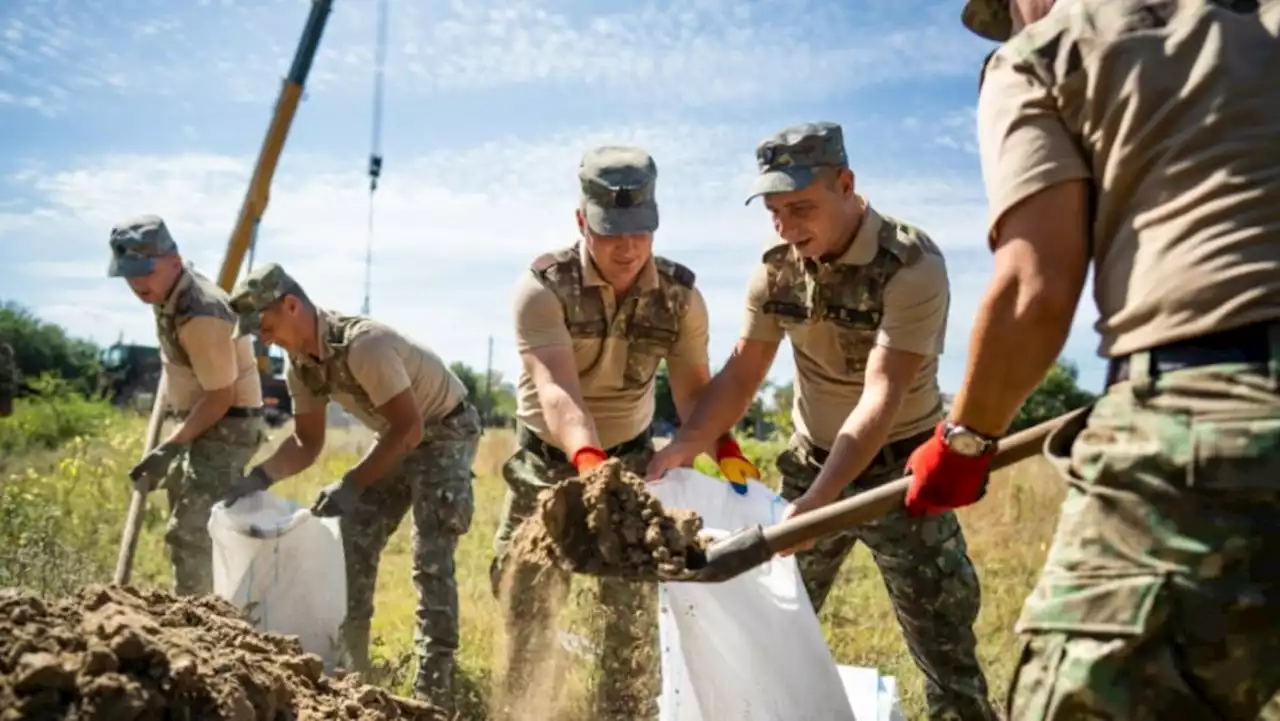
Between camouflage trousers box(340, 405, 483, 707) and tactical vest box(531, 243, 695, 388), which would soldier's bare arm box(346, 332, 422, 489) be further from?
tactical vest box(531, 243, 695, 388)

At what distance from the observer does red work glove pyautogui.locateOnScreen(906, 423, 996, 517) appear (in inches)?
84.5

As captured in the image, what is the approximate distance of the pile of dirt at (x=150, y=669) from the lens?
6.83ft

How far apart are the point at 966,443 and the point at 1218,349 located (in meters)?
0.49

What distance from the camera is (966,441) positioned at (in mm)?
2107

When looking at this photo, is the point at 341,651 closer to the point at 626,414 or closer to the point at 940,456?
the point at 626,414

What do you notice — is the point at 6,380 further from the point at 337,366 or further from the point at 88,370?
the point at 88,370

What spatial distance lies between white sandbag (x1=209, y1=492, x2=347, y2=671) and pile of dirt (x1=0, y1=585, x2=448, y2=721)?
1.90 metres

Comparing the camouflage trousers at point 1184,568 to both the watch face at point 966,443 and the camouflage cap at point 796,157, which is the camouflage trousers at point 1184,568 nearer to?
the watch face at point 966,443

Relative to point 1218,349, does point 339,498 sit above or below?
below

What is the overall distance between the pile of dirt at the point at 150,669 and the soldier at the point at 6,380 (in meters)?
1.36

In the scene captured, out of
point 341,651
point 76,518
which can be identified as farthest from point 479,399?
point 341,651

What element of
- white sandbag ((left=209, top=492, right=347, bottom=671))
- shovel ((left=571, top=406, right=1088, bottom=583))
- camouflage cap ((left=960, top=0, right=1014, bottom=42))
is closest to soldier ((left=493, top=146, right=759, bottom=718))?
shovel ((left=571, top=406, right=1088, bottom=583))

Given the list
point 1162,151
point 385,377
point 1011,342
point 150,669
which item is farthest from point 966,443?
point 385,377

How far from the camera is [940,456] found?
2162 millimetres
